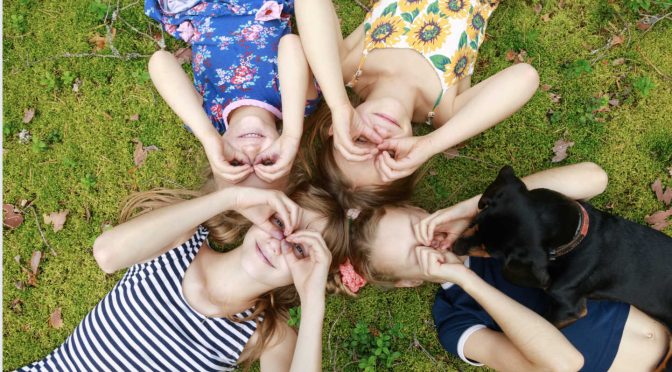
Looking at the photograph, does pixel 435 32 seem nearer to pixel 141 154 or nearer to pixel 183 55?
pixel 183 55

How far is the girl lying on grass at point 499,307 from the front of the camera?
11.3 feet

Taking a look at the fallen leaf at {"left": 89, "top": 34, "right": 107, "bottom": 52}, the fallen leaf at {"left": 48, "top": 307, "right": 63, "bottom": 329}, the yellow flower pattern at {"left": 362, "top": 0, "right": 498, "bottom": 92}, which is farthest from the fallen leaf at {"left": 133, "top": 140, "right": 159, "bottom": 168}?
the yellow flower pattern at {"left": 362, "top": 0, "right": 498, "bottom": 92}

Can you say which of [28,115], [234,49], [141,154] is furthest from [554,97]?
[28,115]

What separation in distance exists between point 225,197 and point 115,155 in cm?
208

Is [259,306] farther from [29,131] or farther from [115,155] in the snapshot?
[29,131]

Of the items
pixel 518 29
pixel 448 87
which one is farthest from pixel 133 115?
pixel 518 29

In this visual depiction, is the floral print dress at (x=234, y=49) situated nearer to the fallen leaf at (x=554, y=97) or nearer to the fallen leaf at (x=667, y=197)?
the fallen leaf at (x=554, y=97)

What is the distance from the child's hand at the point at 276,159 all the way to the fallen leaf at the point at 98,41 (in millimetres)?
2590

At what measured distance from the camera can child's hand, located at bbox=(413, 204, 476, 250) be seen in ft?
11.6

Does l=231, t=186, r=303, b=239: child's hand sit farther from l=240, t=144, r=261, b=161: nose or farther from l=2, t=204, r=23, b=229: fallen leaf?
l=2, t=204, r=23, b=229: fallen leaf

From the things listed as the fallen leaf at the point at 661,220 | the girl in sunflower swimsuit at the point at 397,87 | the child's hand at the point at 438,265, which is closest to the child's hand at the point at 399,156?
the girl in sunflower swimsuit at the point at 397,87

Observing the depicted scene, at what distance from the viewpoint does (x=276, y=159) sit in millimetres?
3734

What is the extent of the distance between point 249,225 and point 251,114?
3.27 feet

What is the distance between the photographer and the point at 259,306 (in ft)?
13.6
